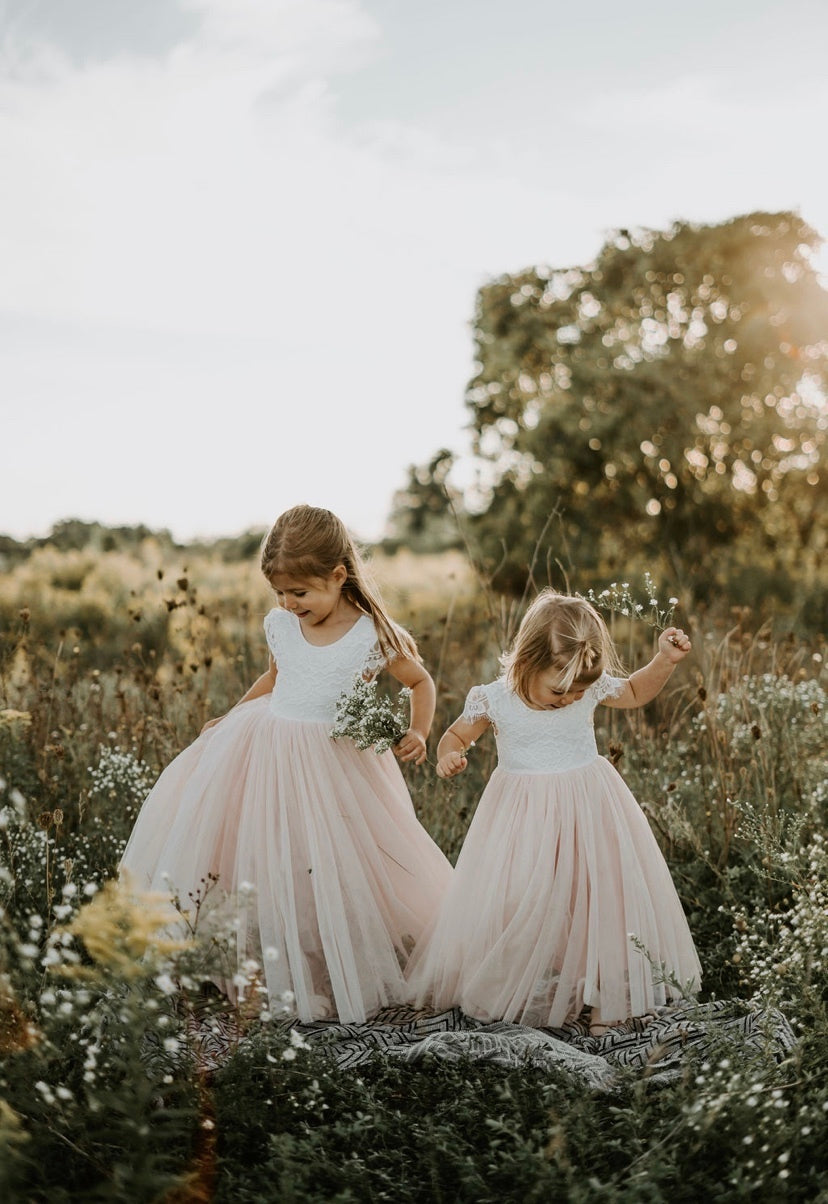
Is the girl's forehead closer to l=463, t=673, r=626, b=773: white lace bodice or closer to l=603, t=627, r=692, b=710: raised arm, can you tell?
l=463, t=673, r=626, b=773: white lace bodice

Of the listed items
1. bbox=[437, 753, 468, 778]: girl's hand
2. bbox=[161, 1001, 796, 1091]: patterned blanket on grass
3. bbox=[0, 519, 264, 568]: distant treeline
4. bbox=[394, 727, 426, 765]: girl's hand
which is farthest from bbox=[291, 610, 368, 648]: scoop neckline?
bbox=[0, 519, 264, 568]: distant treeline

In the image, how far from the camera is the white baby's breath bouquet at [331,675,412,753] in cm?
347

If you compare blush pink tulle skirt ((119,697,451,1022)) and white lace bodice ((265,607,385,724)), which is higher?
white lace bodice ((265,607,385,724))

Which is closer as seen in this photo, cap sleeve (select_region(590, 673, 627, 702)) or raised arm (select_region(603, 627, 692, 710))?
raised arm (select_region(603, 627, 692, 710))

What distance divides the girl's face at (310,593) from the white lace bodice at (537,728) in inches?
24.5

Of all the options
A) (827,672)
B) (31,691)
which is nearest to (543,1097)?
(827,672)

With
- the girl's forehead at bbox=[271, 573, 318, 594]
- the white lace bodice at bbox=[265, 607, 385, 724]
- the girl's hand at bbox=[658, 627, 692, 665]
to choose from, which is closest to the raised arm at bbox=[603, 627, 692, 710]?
the girl's hand at bbox=[658, 627, 692, 665]

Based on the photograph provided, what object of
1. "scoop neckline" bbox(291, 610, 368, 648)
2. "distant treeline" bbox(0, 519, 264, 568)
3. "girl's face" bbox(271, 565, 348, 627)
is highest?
"distant treeline" bbox(0, 519, 264, 568)

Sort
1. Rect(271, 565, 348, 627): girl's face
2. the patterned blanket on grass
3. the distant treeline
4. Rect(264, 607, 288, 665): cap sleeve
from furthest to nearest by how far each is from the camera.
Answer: the distant treeline < Rect(264, 607, 288, 665): cap sleeve < Rect(271, 565, 348, 627): girl's face < the patterned blanket on grass

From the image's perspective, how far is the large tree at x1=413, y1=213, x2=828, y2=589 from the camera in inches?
495

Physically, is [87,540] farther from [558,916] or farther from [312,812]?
[558,916]

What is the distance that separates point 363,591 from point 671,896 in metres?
1.52

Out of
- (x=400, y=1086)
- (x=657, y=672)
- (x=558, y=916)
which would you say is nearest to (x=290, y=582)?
(x=657, y=672)

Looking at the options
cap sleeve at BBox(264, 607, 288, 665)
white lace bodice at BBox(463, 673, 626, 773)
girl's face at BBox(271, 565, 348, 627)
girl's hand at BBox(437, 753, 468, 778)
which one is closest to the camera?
girl's hand at BBox(437, 753, 468, 778)
